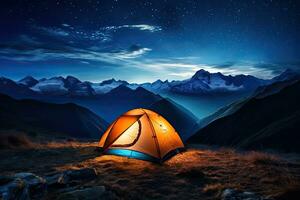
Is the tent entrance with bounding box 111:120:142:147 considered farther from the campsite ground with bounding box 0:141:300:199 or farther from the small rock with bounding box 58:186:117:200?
the small rock with bounding box 58:186:117:200

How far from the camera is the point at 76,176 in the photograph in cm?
1063

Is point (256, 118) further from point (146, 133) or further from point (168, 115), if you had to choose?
point (168, 115)

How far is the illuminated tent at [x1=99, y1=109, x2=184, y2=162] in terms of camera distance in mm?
15102

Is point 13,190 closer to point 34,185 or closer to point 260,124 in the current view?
point 34,185

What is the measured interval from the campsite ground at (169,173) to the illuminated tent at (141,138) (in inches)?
22.2

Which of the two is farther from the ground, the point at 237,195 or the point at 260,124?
the point at 237,195

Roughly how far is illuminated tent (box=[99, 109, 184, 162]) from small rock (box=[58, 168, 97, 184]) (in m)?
4.34

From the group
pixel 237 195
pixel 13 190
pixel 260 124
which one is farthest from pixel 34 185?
pixel 260 124

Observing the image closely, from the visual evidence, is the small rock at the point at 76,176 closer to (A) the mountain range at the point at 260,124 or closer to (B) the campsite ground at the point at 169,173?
(B) the campsite ground at the point at 169,173

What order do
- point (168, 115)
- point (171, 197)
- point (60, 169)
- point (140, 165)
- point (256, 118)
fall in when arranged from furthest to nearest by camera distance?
point (168, 115)
point (256, 118)
point (140, 165)
point (60, 169)
point (171, 197)

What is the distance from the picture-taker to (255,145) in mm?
36188

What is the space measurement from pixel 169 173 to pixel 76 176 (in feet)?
14.4

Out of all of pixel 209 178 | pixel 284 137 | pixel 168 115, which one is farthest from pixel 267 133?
pixel 168 115

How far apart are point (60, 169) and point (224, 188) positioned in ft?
26.1
